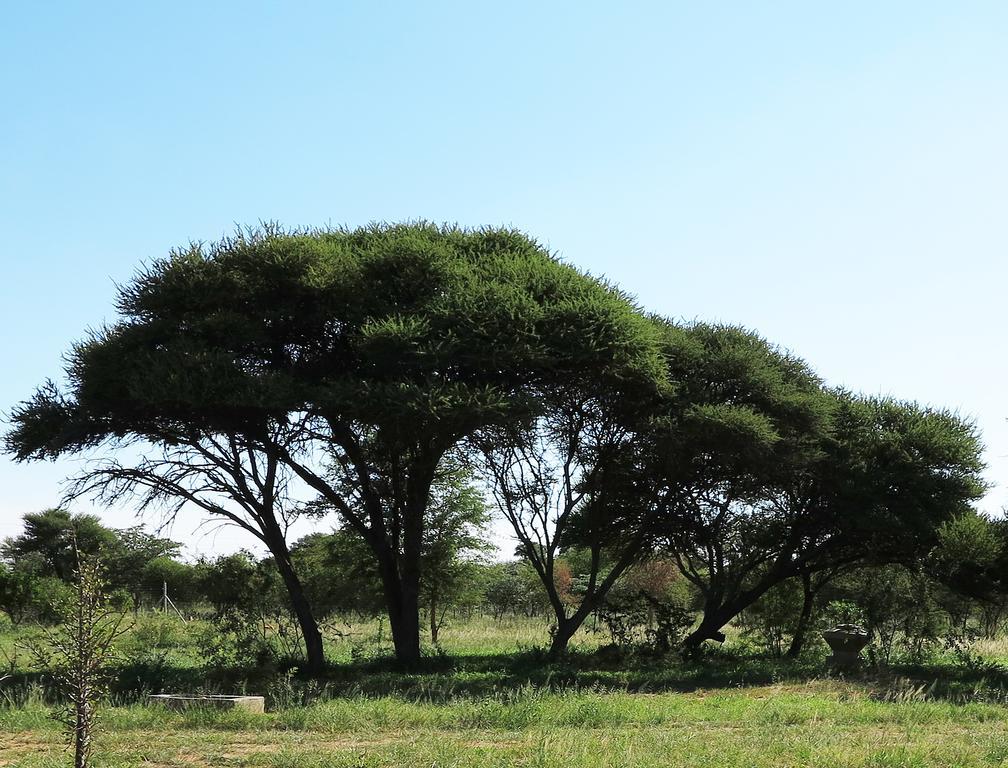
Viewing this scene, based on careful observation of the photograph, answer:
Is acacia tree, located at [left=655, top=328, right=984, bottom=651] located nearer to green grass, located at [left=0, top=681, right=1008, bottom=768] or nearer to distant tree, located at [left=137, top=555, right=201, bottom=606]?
green grass, located at [left=0, top=681, right=1008, bottom=768]

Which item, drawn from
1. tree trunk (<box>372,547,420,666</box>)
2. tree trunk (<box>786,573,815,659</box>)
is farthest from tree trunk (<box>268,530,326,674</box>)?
tree trunk (<box>786,573,815,659</box>)

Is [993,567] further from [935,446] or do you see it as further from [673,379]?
[673,379]

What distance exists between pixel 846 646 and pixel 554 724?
13.0m

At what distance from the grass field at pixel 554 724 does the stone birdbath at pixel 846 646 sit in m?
1.90

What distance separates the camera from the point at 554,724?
12.8m

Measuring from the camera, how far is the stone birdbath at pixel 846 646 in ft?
73.8

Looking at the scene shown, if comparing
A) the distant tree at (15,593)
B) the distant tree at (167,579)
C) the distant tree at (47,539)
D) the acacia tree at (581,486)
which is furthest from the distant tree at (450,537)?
the distant tree at (47,539)

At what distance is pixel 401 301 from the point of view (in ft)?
69.4

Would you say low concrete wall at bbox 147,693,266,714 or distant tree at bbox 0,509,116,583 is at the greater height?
distant tree at bbox 0,509,116,583

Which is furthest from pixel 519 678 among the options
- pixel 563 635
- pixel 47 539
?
pixel 47 539

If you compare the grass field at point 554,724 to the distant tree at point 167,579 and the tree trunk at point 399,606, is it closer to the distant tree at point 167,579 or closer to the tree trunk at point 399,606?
the tree trunk at point 399,606

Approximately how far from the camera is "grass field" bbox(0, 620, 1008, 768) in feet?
34.3

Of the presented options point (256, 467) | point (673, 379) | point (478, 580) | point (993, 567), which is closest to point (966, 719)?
point (993, 567)

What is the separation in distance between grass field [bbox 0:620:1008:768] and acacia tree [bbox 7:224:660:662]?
527 cm
